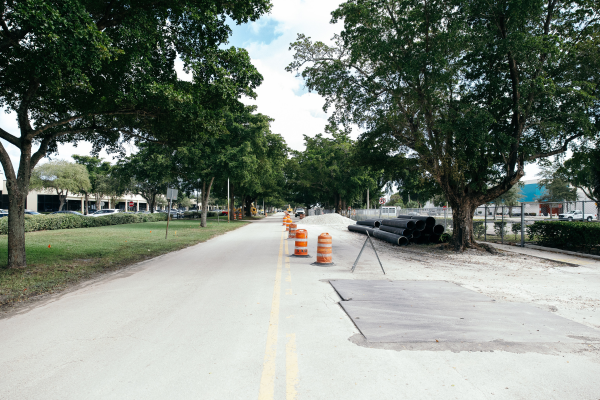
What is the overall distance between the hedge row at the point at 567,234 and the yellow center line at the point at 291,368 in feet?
47.0

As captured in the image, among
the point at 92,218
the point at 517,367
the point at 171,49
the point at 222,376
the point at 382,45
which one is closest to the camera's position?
the point at 222,376

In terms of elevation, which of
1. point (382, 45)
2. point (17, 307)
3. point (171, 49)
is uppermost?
point (382, 45)

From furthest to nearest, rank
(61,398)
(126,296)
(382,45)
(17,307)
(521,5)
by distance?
(382,45), (521,5), (126,296), (17,307), (61,398)

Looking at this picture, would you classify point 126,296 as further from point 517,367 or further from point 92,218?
point 92,218

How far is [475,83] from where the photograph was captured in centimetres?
1488

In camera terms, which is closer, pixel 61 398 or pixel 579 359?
pixel 61 398

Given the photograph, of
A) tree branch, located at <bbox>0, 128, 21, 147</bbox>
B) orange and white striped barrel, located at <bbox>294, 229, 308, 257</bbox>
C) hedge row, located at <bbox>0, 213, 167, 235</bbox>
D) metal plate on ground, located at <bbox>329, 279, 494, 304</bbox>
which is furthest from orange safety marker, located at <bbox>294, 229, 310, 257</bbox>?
hedge row, located at <bbox>0, 213, 167, 235</bbox>

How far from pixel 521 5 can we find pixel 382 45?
448 cm

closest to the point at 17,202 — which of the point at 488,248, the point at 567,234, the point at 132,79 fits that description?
the point at 132,79

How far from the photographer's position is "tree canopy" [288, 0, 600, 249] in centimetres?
1205

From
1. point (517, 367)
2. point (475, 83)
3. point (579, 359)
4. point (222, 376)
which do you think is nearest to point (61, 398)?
point (222, 376)

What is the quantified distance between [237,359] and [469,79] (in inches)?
595

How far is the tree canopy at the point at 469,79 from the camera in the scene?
39.5 feet

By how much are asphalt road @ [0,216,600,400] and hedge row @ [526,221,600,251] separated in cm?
1228
